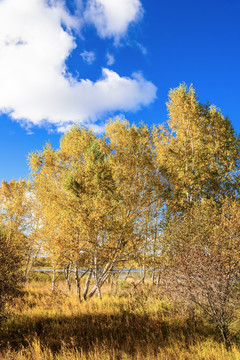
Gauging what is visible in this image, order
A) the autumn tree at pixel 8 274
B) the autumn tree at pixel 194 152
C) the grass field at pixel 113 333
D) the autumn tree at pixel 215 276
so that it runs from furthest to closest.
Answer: the autumn tree at pixel 194 152
the autumn tree at pixel 8 274
the autumn tree at pixel 215 276
the grass field at pixel 113 333

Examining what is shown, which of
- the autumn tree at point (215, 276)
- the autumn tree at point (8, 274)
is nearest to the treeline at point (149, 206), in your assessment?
the autumn tree at point (215, 276)

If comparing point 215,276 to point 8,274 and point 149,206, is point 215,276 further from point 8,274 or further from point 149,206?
point 149,206

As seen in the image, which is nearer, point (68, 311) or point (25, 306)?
point (68, 311)

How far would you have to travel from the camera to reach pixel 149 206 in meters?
13.9

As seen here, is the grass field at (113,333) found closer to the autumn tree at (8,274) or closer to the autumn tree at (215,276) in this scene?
the autumn tree at (8,274)

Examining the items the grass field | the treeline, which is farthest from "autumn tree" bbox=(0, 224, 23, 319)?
the treeline

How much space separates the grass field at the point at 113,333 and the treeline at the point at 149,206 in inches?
33.7

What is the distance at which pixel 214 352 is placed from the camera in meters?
5.30

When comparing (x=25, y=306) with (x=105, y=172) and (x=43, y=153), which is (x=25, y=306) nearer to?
(x=105, y=172)

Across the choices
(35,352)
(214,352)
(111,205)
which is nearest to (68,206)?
(111,205)

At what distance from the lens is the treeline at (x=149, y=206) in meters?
6.90

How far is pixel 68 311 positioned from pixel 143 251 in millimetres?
5025

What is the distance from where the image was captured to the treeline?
6902 mm

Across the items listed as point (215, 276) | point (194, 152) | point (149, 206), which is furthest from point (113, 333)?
point (194, 152)
